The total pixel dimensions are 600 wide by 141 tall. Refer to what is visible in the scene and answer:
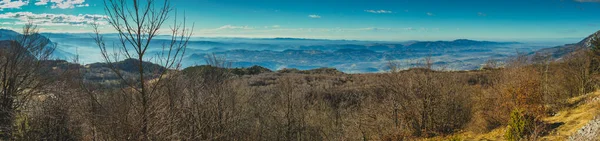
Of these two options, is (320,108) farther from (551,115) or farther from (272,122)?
(551,115)

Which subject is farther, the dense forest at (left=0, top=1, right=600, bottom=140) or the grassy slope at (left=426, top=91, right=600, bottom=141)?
the dense forest at (left=0, top=1, right=600, bottom=140)

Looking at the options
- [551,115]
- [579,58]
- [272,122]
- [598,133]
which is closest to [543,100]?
[551,115]

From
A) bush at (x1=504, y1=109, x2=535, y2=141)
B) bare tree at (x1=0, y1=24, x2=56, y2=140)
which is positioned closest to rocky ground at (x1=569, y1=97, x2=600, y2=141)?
bush at (x1=504, y1=109, x2=535, y2=141)

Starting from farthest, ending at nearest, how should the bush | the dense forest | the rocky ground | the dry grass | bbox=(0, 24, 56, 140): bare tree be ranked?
bbox=(0, 24, 56, 140): bare tree, the dense forest, the bush, the dry grass, the rocky ground

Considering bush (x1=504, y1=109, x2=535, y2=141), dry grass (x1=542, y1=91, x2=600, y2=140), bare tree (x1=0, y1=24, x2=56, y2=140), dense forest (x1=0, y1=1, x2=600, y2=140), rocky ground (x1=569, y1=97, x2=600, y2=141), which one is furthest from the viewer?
bare tree (x1=0, y1=24, x2=56, y2=140)

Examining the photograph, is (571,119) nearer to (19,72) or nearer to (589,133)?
(589,133)

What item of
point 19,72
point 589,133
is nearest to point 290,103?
point 19,72

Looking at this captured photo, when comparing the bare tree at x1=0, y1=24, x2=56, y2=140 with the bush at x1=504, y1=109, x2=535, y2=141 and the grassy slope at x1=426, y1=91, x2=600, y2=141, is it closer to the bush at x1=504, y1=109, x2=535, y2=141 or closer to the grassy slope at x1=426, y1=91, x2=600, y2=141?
the bush at x1=504, y1=109, x2=535, y2=141
